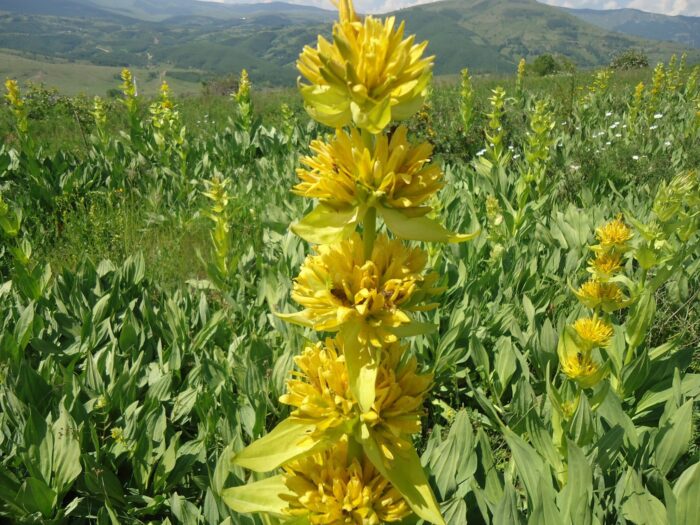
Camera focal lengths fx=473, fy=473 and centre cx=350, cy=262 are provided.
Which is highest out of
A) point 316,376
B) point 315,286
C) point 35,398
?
point 315,286

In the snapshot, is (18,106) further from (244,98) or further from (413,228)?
(413,228)

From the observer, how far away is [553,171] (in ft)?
21.0

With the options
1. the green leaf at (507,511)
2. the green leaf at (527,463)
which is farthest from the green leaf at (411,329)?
the green leaf at (527,463)

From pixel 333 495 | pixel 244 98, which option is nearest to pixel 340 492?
pixel 333 495

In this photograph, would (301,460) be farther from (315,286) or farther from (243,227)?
(243,227)

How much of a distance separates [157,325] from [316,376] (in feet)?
7.61

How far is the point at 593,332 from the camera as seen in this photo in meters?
2.24

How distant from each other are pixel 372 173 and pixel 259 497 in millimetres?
1038

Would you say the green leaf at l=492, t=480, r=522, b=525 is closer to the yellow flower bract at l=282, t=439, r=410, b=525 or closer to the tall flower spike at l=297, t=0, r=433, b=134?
the yellow flower bract at l=282, t=439, r=410, b=525

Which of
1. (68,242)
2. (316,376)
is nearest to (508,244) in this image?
(316,376)

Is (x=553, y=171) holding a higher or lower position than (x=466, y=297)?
higher

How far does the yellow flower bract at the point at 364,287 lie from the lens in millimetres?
1188

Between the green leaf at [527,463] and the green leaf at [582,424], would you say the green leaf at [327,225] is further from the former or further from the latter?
the green leaf at [582,424]

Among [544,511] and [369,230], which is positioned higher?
[369,230]
